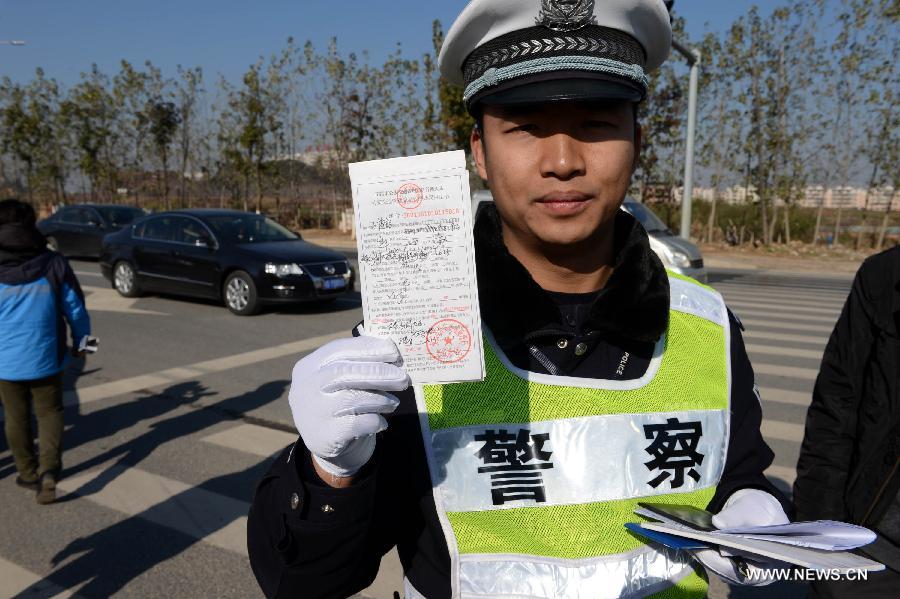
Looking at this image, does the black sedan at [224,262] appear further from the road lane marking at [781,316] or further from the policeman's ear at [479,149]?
the policeman's ear at [479,149]

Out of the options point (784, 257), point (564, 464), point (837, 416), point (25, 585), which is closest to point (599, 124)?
point (564, 464)

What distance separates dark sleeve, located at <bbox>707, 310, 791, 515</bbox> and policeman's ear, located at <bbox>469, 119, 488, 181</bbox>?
66cm

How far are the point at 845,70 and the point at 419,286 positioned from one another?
23.2 m

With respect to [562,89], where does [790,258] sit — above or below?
below

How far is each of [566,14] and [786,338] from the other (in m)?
7.61

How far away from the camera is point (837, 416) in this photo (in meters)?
1.93

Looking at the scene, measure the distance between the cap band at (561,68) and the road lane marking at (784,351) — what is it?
646 cm

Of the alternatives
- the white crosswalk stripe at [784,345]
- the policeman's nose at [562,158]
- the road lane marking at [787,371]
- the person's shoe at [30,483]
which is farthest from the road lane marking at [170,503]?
the road lane marking at [787,371]

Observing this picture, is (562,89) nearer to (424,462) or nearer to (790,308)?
(424,462)

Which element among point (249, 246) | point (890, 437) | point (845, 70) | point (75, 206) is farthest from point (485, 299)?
point (845, 70)

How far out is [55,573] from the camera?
10.4 feet

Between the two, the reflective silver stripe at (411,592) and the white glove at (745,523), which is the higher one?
the white glove at (745,523)

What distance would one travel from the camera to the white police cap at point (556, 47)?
128 cm

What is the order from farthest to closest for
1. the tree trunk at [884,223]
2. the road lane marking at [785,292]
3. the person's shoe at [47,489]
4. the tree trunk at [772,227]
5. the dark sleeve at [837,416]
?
the tree trunk at [772,227]
the tree trunk at [884,223]
the road lane marking at [785,292]
the person's shoe at [47,489]
the dark sleeve at [837,416]
